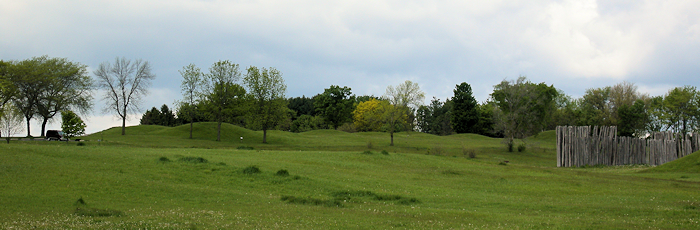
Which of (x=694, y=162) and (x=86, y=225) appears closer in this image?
(x=86, y=225)

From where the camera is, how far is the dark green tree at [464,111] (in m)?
92.1

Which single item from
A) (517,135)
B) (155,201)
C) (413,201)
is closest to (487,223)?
(413,201)

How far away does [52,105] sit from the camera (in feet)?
202

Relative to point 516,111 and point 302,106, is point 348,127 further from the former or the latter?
point 516,111

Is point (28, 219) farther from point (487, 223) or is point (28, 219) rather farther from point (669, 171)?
point (669, 171)

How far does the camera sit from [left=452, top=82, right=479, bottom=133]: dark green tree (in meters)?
92.1

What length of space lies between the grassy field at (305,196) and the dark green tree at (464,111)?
214ft

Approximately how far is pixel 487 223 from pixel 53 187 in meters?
14.0

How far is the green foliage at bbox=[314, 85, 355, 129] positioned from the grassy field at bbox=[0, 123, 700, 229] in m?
77.3

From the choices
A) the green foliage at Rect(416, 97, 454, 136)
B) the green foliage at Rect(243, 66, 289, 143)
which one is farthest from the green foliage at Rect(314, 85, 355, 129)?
the green foliage at Rect(243, 66, 289, 143)

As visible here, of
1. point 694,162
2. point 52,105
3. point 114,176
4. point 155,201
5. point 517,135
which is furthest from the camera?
point 52,105

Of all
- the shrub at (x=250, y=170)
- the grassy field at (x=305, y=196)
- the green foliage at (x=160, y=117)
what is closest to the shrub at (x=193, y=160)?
the grassy field at (x=305, y=196)

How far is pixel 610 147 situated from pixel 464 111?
5482 centimetres

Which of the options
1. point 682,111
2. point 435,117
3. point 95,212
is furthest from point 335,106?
point 95,212
